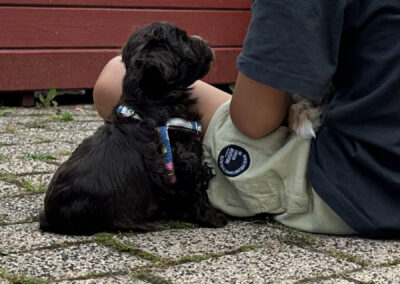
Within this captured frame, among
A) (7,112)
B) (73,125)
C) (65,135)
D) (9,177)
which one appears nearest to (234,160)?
(9,177)

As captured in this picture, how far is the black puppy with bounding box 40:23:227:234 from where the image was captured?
2549 mm

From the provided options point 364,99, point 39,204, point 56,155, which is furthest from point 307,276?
point 56,155

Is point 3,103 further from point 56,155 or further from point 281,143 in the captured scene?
point 281,143

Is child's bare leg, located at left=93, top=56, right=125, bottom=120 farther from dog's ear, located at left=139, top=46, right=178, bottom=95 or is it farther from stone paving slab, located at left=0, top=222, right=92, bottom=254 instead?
stone paving slab, located at left=0, top=222, right=92, bottom=254

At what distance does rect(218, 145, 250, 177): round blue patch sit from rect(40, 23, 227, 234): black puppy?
0.09 metres

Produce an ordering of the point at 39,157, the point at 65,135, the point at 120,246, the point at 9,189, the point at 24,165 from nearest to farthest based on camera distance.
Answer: the point at 120,246 → the point at 9,189 → the point at 24,165 → the point at 39,157 → the point at 65,135

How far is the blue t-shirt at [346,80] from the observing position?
2412 mm

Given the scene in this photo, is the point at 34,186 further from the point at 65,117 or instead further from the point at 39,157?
the point at 65,117

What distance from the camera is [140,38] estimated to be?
2.64m

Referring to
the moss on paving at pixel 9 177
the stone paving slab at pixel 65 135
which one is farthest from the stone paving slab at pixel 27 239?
the stone paving slab at pixel 65 135

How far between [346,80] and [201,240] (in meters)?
0.76

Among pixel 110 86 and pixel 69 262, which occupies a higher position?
pixel 110 86

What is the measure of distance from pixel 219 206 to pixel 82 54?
3.47m

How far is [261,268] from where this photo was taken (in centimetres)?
226
